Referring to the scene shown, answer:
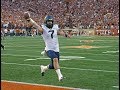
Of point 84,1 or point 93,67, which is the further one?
point 84,1

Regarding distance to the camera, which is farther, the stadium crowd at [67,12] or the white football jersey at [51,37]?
the stadium crowd at [67,12]

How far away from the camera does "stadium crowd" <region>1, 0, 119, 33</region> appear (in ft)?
143

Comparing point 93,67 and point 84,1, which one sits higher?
→ point 84,1

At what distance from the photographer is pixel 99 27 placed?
41.2 m

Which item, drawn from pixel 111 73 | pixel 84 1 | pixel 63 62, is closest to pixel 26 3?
pixel 84 1

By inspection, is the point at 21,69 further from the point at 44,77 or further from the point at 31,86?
the point at 31,86

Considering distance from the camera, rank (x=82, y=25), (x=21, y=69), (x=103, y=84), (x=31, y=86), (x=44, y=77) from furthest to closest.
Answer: (x=82, y=25), (x=21, y=69), (x=44, y=77), (x=103, y=84), (x=31, y=86)

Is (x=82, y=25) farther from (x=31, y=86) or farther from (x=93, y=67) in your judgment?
(x=31, y=86)

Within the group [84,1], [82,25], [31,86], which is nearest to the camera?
[31,86]

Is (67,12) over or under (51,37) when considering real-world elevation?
over

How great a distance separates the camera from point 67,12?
157 ft

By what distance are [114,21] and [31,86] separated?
35313mm

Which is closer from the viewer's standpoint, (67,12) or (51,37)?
(51,37)

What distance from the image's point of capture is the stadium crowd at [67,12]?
43.5 m
